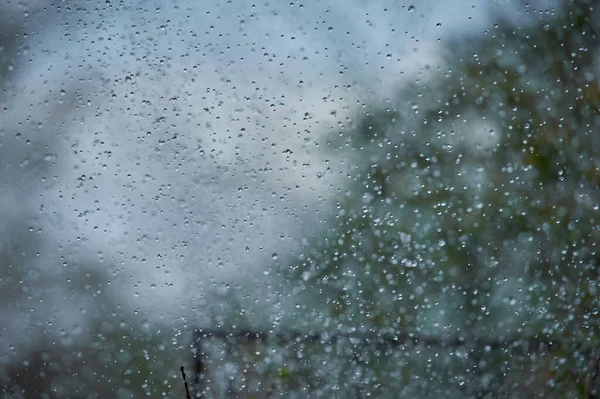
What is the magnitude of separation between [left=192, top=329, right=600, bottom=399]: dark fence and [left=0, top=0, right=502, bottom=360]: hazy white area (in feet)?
0.29

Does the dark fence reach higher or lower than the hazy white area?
lower

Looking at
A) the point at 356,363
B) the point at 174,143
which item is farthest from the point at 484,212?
the point at 174,143

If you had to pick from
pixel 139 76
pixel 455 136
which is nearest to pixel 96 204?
pixel 139 76

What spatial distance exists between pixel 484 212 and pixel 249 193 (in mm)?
440

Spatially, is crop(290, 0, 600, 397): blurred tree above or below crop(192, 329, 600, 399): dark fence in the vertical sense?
above

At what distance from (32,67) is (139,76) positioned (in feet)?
0.64

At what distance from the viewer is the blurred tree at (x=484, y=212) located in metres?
1.05

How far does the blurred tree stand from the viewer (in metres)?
1.05

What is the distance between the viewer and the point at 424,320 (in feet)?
3.53

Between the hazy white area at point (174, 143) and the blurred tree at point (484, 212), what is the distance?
94 millimetres

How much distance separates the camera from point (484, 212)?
110 centimetres

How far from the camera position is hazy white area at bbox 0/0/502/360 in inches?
39.5

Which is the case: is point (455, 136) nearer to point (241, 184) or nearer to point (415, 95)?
point (415, 95)

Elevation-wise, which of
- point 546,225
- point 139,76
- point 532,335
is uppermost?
point 139,76
